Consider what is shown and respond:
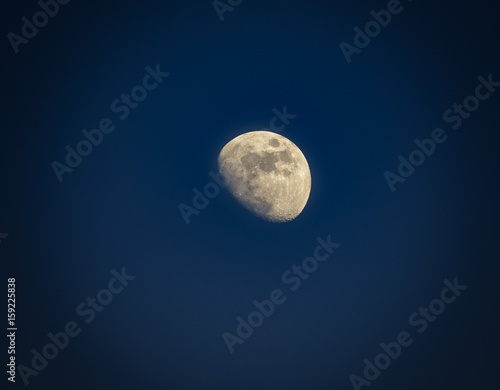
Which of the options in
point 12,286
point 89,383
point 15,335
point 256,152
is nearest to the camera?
point 15,335

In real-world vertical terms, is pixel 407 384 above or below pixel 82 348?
below

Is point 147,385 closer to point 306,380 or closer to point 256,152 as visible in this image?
point 306,380

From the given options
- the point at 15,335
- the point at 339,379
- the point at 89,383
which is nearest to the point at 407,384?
the point at 339,379

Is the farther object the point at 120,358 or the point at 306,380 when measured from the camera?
the point at 306,380

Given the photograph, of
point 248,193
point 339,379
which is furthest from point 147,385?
point 248,193

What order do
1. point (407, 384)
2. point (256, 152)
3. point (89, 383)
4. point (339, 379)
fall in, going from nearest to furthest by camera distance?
point (256, 152)
point (89, 383)
point (407, 384)
point (339, 379)

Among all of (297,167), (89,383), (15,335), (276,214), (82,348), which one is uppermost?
(297,167)
